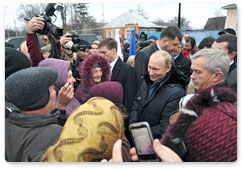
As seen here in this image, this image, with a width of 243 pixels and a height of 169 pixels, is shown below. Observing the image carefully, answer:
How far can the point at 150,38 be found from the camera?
2.23m

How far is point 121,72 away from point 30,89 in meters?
0.91

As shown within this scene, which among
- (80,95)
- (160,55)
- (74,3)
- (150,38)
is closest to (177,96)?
(160,55)

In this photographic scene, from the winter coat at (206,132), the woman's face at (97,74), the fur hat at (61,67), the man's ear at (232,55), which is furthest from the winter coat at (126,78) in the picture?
the winter coat at (206,132)

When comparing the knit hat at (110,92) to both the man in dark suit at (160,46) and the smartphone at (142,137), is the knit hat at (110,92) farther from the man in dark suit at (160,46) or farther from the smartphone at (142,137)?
the man in dark suit at (160,46)

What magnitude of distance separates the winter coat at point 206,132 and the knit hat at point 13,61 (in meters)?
0.94

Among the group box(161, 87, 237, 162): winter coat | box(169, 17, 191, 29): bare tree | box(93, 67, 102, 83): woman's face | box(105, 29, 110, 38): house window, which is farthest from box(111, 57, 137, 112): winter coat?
box(161, 87, 237, 162): winter coat

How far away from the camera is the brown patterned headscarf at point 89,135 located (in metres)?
0.95

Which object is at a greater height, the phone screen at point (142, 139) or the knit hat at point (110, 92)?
the knit hat at point (110, 92)

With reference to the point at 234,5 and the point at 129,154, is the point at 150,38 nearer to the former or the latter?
the point at 234,5

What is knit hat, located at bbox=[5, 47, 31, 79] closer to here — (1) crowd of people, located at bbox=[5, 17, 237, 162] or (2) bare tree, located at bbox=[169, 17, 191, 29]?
(1) crowd of people, located at bbox=[5, 17, 237, 162]

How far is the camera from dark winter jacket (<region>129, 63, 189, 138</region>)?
4.77 ft

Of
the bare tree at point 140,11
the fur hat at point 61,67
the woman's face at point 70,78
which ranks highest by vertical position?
the bare tree at point 140,11

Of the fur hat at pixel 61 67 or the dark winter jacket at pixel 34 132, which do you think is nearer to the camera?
the dark winter jacket at pixel 34 132

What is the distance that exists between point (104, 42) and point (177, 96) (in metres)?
0.87
